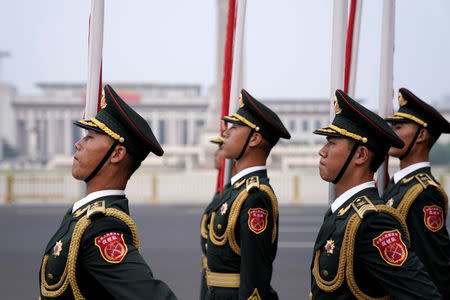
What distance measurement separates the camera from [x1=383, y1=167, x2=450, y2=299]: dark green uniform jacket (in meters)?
2.79

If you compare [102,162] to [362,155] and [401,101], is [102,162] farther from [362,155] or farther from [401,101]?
[401,101]

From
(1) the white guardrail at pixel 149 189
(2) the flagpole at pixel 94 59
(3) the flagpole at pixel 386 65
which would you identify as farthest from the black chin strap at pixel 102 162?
(1) the white guardrail at pixel 149 189

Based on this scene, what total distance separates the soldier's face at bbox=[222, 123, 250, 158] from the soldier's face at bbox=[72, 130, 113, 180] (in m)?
1.28

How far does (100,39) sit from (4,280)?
5.38m

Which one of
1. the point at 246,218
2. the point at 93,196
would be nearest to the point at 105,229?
the point at 93,196

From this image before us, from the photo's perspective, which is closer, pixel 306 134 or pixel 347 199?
pixel 347 199

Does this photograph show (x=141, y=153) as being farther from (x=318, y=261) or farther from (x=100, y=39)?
(x=318, y=261)

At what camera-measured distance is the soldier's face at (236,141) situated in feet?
10.5

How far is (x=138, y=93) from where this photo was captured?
66.4m

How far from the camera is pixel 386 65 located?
282 cm

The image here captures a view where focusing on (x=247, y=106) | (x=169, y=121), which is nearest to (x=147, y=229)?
(x=247, y=106)

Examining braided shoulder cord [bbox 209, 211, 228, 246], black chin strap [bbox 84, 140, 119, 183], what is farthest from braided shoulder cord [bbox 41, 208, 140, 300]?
braided shoulder cord [bbox 209, 211, 228, 246]

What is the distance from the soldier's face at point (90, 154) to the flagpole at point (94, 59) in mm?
182

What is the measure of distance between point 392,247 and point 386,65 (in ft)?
3.91
